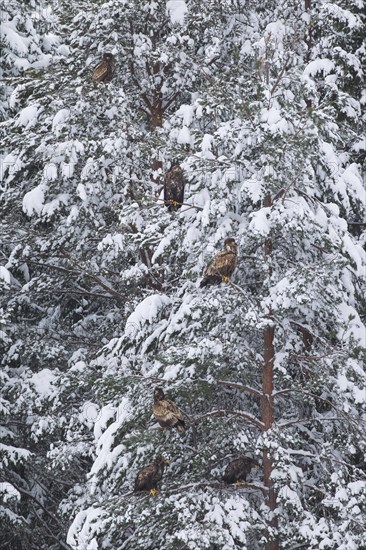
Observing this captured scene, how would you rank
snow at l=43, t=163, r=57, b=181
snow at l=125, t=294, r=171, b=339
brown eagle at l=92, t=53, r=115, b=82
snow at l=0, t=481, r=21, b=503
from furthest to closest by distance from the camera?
snow at l=43, t=163, r=57, b=181
brown eagle at l=92, t=53, r=115, b=82
snow at l=0, t=481, r=21, b=503
snow at l=125, t=294, r=171, b=339

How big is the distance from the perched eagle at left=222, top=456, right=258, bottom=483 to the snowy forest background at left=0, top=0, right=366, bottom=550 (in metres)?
0.14

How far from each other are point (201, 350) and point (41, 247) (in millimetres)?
5284

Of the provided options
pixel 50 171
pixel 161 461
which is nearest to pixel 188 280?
pixel 161 461

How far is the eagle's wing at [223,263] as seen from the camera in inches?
366

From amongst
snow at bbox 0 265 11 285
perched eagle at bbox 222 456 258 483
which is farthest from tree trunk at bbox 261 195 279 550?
snow at bbox 0 265 11 285

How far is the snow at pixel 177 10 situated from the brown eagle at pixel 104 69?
1079mm

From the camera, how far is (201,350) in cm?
945

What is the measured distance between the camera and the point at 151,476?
9.65 meters

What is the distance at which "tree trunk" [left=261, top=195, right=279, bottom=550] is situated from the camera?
386 inches

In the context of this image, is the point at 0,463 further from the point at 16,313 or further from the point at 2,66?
the point at 2,66

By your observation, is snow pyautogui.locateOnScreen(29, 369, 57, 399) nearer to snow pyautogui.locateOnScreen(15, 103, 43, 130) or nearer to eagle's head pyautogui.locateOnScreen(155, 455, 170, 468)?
snow pyautogui.locateOnScreen(15, 103, 43, 130)

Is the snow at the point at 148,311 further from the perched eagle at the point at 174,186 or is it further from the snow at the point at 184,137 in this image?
the snow at the point at 184,137

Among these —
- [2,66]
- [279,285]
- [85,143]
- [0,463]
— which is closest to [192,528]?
[279,285]

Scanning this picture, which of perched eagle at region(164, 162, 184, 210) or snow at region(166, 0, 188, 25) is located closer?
perched eagle at region(164, 162, 184, 210)
